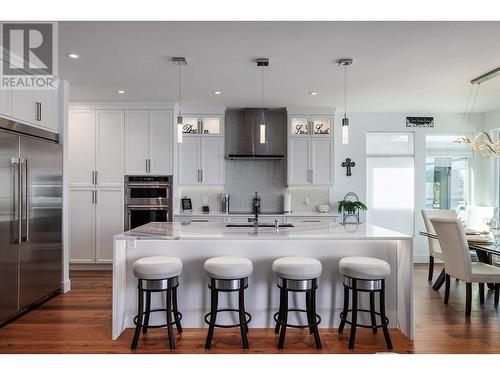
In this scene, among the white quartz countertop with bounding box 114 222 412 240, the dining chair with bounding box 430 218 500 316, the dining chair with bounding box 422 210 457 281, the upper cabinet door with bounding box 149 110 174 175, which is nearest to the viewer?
the white quartz countertop with bounding box 114 222 412 240

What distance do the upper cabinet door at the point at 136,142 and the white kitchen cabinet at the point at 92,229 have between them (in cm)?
70

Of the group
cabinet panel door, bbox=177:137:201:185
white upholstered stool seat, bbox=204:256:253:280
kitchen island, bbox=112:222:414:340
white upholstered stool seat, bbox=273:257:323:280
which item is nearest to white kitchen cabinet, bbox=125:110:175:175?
cabinet panel door, bbox=177:137:201:185

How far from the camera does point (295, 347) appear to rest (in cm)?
283

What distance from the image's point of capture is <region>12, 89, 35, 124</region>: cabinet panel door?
11.4ft

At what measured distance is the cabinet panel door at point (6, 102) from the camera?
3.26 m

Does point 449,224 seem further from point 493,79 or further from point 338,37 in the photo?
point 338,37

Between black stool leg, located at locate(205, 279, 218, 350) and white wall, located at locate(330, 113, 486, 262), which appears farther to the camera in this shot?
white wall, located at locate(330, 113, 486, 262)

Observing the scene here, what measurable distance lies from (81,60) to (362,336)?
3.86m

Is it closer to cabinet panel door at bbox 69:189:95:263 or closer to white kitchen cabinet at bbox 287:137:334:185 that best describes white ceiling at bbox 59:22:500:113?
white kitchen cabinet at bbox 287:137:334:185

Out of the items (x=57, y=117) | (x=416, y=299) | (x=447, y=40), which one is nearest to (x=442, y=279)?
(x=416, y=299)

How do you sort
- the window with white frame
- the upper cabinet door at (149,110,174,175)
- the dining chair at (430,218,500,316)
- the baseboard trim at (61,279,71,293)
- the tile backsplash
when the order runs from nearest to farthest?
the dining chair at (430,218,500,316) < the baseboard trim at (61,279,71,293) < the upper cabinet door at (149,110,174,175) < the tile backsplash < the window with white frame

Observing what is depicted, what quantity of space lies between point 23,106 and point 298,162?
153 inches

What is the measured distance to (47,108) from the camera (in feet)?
13.3

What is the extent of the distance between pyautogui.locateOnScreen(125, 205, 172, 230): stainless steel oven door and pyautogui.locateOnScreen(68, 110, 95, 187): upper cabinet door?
2.62ft
